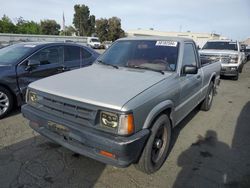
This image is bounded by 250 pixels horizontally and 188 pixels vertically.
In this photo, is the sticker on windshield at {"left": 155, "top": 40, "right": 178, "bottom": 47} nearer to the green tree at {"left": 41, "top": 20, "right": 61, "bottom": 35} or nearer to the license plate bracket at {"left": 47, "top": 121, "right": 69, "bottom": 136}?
the license plate bracket at {"left": 47, "top": 121, "right": 69, "bottom": 136}

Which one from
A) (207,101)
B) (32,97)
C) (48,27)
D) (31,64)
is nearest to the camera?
(32,97)

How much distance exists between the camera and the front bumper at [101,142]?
88.3 inches

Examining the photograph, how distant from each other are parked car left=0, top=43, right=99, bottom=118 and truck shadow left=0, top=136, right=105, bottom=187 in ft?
4.96

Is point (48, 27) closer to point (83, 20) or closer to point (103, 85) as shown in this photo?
point (83, 20)

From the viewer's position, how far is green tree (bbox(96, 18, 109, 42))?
173ft

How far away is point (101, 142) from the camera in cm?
228

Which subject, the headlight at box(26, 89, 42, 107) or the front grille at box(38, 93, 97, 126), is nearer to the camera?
the front grille at box(38, 93, 97, 126)

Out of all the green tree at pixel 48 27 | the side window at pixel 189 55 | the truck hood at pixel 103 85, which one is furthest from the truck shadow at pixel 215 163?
the green tree at pixel 48 27

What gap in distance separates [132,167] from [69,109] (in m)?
1.31

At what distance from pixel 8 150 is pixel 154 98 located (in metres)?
2.53

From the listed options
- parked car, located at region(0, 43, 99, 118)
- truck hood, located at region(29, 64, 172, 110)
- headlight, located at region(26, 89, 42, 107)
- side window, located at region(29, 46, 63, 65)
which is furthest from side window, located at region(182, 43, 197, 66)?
side window, located at region(29, 46, 63, 65)

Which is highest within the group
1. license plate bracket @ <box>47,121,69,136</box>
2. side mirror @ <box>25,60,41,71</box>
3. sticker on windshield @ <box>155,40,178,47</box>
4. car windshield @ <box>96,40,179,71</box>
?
sticker on windshield @ <box>155,40,178,47</box>

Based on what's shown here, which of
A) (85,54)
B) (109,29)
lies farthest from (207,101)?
(109,29)

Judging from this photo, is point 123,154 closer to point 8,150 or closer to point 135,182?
point 135,182
